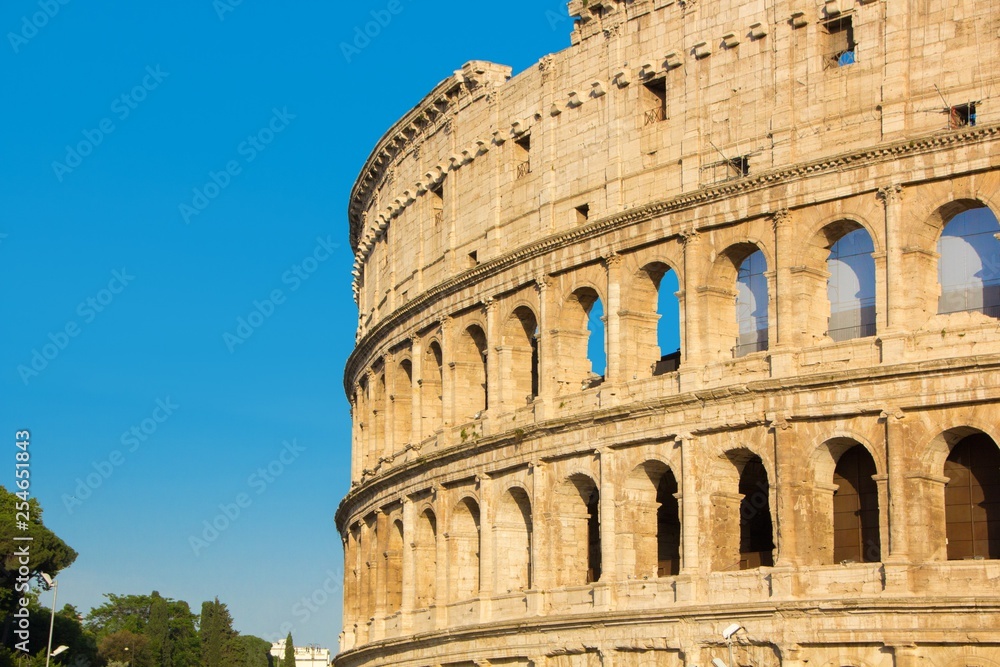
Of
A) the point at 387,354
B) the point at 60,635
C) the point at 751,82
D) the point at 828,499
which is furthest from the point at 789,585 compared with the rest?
the point at 60,635

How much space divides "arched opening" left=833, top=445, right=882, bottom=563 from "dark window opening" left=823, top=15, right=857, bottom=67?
8.48 meters

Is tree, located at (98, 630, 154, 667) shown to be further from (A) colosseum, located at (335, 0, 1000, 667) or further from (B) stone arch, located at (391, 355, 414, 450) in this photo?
(A) colosseum, located at (335, 0, 1000, 667)

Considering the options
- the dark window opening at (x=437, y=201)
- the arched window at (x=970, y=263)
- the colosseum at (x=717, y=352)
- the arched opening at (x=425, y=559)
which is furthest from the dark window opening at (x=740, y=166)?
the arched opening at (x=425, y=559)

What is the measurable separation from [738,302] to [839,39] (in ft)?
20.8

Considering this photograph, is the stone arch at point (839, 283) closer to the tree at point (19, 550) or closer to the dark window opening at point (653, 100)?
the dark window opening at point (653, 100)

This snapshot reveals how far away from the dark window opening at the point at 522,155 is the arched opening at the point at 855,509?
1294 cm

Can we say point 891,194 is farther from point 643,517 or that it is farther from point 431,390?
point 431,390

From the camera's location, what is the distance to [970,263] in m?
37.1

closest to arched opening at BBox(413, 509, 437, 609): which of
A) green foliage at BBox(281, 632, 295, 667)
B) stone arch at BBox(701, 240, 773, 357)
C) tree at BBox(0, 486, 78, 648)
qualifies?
stone arch at BBox(701, 240, 773, 357)

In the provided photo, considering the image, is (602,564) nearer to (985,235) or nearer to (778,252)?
(778,252)

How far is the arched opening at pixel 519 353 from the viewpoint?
45750 mm

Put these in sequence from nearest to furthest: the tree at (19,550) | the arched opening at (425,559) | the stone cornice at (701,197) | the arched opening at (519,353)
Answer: the stone cornice at (701,197), the arched opening at (519,353), the arched opening at (425,559), the tree at (19,550)

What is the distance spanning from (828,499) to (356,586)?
21874mm

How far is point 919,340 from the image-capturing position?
3625 cm
